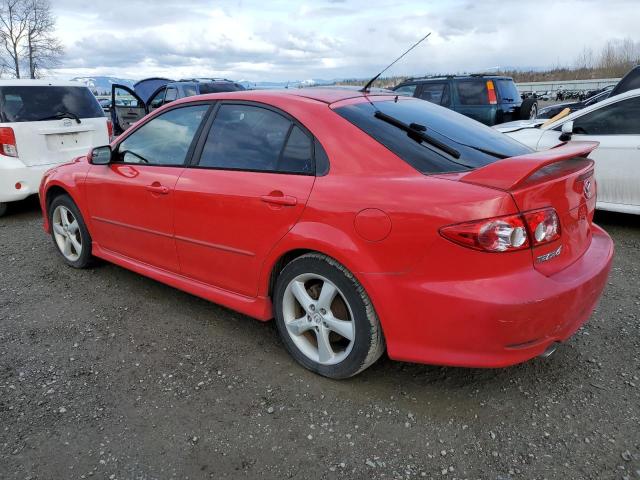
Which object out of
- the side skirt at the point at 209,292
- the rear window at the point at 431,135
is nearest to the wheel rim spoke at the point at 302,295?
the side skirt at the point at 209,292

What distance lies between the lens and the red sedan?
221 centimetres

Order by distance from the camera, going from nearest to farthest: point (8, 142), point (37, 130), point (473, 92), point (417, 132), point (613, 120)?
point (417, 132) < point (613, 120) < point (8, 142) < point (37, 130) < point (473, 92)

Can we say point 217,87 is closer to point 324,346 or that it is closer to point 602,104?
point 602,104

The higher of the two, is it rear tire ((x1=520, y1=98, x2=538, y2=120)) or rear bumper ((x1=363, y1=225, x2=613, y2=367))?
rear tire ((x1=520, y1=98, x2=538, y2=120))

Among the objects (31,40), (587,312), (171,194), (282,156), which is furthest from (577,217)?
(31,40)

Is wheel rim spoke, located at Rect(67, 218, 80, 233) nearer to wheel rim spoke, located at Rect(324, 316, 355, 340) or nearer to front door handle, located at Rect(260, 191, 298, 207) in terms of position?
front door handle, located at Rect(260, 191, 298, 207)

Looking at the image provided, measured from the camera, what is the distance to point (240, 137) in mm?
3137

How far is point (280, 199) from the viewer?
274 cm

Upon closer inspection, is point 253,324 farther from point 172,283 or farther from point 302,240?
point 302,240

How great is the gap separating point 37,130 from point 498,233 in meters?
6.18

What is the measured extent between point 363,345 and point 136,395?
4.20ft

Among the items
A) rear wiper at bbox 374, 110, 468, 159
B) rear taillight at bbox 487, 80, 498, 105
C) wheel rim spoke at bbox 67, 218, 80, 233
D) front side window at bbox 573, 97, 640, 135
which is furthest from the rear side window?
wheel rim spoke at bbox 67, 218, 80, 233

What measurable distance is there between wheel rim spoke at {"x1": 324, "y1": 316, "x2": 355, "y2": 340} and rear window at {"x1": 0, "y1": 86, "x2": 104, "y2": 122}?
549 cm

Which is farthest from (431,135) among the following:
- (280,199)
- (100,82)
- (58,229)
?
(100,82)
